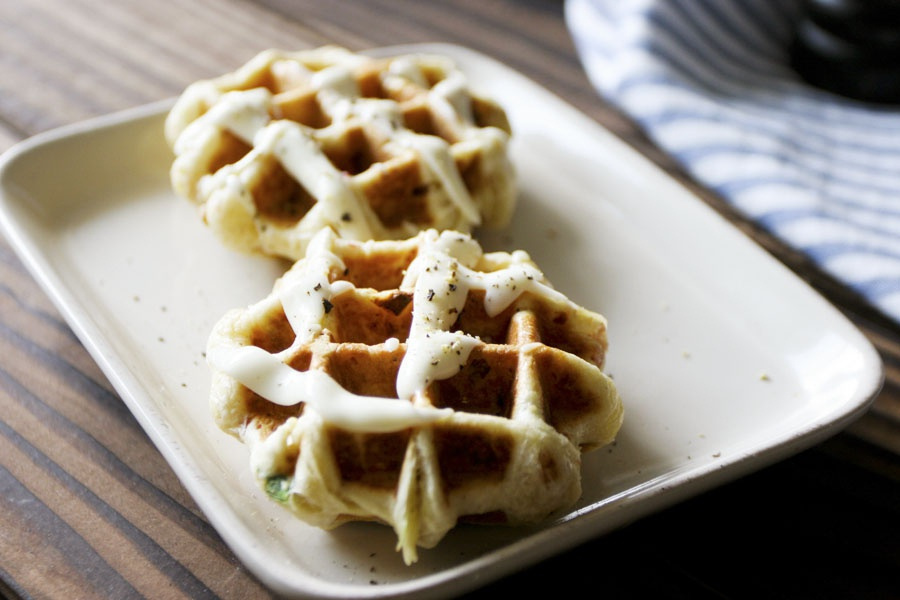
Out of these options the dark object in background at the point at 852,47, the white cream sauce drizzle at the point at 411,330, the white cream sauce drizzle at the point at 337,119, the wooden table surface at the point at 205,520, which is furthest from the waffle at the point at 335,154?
the dark object in background at the point at 852,47

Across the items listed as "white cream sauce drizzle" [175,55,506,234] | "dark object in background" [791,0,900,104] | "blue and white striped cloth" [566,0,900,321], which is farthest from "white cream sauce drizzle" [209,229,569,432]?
"dark object in background" [791,0,900,104]

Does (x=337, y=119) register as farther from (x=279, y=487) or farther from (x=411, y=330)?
(x=279, y=487)

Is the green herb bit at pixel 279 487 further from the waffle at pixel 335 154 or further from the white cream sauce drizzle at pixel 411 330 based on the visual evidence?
the waffle at pixel 335 154

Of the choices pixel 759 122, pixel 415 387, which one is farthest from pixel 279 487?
pixel 759 122

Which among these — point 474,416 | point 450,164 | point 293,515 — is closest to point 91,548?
point 293,515

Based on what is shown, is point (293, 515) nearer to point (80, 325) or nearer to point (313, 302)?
point (313, 302)

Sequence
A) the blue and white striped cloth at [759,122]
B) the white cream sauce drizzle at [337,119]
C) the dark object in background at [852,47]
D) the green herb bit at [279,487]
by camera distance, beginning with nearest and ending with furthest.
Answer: the green herb bit at [279,487] → the white cream sauce drizzle at [337,119] → the blue and white striped cloth at [759,122] → the dark object in background at [852,47]

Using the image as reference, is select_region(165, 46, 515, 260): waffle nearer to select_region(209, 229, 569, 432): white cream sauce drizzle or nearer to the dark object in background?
select_region(209, 229, 569, 432): white cream sauce drizzle
